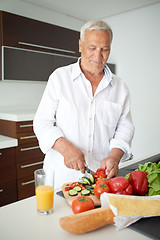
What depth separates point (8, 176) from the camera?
2406 mm

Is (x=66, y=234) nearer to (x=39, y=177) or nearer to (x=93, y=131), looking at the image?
(x=39, y=177)

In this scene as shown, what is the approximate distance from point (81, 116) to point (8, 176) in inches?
54.3

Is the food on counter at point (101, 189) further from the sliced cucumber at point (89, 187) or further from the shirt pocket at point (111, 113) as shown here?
the shirt pocket at point (111, 113)

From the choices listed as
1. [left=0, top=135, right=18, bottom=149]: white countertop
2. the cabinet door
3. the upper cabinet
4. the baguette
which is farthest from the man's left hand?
the cabinet door

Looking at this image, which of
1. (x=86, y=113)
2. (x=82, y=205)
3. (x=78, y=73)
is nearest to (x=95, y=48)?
(x=78, y=73)

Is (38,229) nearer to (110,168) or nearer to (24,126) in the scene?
(110,168)

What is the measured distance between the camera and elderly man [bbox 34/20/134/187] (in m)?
1.34

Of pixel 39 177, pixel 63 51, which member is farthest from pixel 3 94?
pixel 39 177

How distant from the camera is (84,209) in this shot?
80 centimetres

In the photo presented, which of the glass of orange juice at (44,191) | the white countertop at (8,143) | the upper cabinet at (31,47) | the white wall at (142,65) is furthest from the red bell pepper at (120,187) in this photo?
the white wall at (142,65)

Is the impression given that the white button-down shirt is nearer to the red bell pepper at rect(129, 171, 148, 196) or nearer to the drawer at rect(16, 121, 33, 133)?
the red bell pepper at rect(129, 171, 148, 196)

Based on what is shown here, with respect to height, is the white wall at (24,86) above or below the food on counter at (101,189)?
above

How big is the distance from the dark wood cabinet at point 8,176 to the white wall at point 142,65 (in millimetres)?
2121

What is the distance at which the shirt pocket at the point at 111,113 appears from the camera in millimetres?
1446
